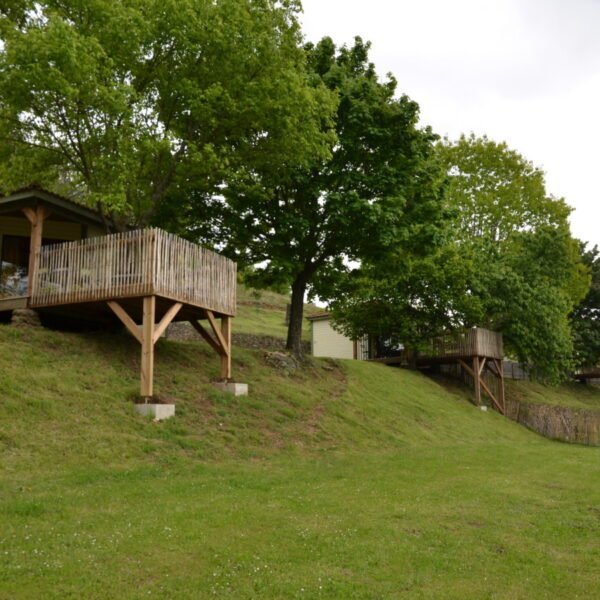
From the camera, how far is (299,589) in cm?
679

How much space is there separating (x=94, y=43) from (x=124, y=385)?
8.87 metres

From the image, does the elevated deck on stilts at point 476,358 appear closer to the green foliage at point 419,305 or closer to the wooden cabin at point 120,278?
the green foliage at point 419,305

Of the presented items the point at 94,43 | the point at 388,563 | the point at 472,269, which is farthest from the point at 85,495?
the point at 472,269

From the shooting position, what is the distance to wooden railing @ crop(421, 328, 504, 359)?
35.2m

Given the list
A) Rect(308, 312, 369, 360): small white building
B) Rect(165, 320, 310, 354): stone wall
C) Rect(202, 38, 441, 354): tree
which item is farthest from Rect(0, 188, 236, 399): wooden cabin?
Rect(308, 312, 369, 360): small white building

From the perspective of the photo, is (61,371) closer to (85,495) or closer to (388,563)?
(85,495)

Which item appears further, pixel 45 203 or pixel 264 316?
pixel 264 316

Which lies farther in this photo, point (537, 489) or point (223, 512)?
point (537, 489)

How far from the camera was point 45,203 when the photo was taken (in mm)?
19391

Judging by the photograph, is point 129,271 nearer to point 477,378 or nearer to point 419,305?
point 419,305

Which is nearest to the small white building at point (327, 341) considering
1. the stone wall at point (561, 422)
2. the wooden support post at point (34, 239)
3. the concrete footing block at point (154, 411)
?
the stone wall at point (561, 422)

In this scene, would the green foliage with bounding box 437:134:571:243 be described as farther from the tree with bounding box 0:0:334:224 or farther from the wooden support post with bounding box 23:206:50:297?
the wooden support post with bounding box 23:206:50:297

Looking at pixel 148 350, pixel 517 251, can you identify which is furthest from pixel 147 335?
pixel 517 251

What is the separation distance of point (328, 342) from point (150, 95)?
1165 inches
